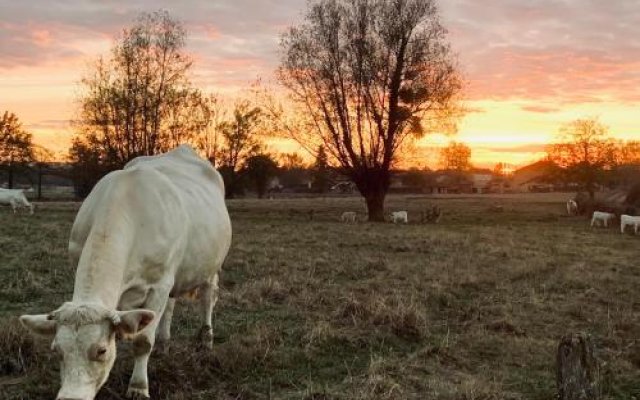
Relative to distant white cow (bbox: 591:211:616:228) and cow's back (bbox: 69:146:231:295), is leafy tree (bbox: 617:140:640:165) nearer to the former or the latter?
distant white cow (bbox: 591:211:616:228)

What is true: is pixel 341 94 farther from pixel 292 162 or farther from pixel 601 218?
pixel 292 162

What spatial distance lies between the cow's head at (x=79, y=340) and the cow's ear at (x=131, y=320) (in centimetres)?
4

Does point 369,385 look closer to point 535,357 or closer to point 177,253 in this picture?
point 177,253

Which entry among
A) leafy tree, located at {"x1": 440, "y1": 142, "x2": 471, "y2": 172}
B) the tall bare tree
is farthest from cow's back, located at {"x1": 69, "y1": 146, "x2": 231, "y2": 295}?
leafy tree, located at {"x1": 440, "y1": 142, "x2": 471, "y2": 172}

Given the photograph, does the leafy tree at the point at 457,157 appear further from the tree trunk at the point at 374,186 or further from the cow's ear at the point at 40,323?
the cow's ear at the point at 40,323

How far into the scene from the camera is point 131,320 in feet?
15.4

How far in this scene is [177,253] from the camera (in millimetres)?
6453

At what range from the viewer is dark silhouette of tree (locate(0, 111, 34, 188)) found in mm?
64188

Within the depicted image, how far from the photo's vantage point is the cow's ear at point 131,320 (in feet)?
15.3

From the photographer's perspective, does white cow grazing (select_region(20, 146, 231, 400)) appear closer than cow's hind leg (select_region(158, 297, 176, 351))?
Yes

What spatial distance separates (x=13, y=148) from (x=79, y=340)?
67.8 meters

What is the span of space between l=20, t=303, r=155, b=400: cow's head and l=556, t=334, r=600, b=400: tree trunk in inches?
158

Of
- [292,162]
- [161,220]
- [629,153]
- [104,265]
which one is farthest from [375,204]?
[292,162]

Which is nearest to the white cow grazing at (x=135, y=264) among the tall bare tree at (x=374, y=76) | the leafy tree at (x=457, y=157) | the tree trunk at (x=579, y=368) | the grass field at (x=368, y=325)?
the grass field at (x=368, y=325)
